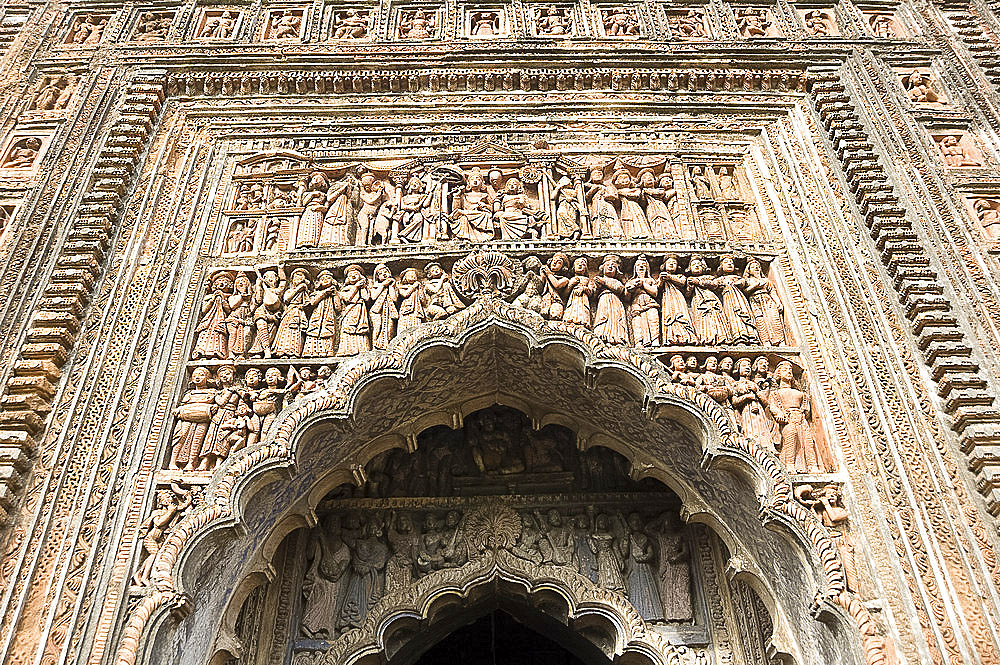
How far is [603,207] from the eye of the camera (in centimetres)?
723

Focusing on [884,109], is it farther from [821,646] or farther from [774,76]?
[821,646]

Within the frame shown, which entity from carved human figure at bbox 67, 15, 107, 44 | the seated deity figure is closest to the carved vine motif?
the seated deity figure

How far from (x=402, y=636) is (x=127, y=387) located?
243cm

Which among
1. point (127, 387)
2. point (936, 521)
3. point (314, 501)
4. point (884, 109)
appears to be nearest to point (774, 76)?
point (884, 109)

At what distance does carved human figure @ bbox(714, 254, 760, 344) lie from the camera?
6.27 m

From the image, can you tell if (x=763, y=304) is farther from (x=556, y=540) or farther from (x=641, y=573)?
(x=556, y=540)

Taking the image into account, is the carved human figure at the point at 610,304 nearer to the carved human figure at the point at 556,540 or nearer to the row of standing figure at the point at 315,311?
the row of standing figure at the point at 315,311

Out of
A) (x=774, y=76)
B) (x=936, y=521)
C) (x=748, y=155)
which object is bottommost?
(x=936, y=521)

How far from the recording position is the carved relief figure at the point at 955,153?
24.0 feet

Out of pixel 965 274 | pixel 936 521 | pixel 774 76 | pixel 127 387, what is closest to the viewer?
pixel 936 521

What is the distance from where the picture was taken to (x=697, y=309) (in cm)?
644

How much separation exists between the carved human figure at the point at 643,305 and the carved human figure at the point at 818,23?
11.5 feet

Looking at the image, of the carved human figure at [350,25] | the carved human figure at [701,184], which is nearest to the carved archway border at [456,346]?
the carved human figure at [701,184]

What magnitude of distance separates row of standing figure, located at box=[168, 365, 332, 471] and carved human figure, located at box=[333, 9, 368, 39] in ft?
12.7
